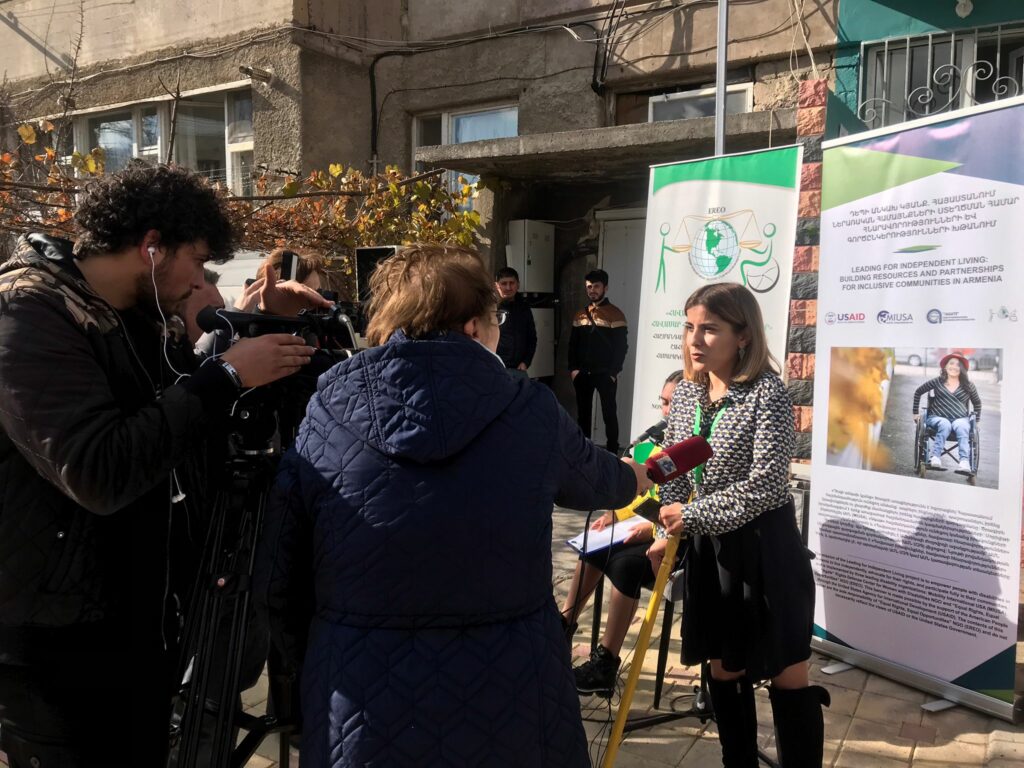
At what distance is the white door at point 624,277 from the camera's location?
25.1 ft

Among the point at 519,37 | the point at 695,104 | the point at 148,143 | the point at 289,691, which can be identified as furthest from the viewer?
the point at 148,143

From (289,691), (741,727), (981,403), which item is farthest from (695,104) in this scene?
(289,691)

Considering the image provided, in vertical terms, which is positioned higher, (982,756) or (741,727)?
(741,727)

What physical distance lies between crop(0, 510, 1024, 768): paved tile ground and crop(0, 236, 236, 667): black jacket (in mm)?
1518

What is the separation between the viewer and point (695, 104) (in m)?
7.51

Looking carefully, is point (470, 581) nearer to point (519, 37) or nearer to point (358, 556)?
point (358, 556)

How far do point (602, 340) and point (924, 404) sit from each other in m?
4.04

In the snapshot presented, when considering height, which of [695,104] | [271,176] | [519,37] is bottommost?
[271,176]

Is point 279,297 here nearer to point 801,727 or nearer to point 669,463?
point 669,463

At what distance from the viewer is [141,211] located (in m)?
1.62

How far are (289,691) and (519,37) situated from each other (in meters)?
7.73

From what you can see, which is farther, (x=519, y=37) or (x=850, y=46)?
(x=519, y=37)

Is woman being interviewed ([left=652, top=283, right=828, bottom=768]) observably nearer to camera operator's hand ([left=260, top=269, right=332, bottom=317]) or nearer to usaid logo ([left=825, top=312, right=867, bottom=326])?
usaid logo ([left=825, top=312, right=867, bottom=326])

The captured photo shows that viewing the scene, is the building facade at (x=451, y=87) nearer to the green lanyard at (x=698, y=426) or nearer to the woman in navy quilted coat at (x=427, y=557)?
the green lanyard at (x=698, y=426)
